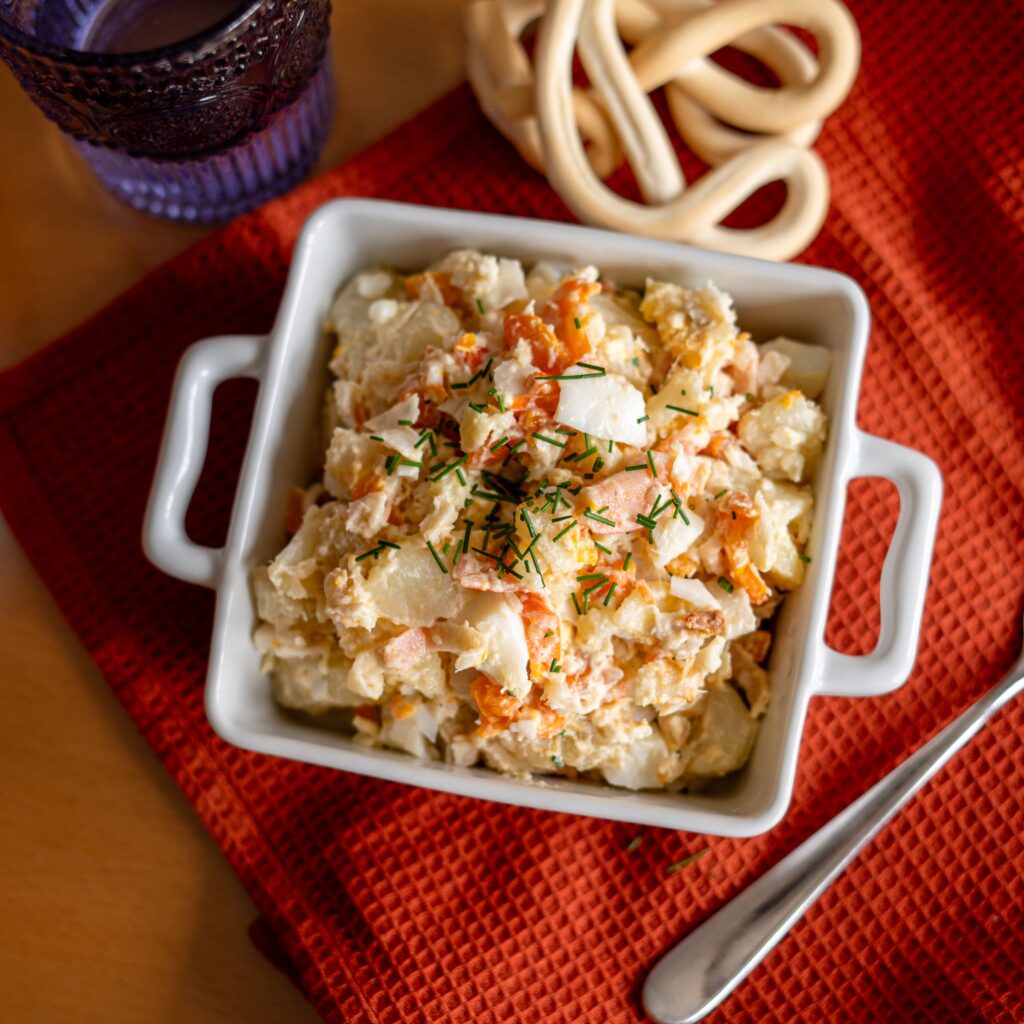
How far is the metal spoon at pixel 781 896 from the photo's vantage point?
124 centimetres

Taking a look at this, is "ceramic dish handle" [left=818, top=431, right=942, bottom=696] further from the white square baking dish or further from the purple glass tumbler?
the purple glass tumbler

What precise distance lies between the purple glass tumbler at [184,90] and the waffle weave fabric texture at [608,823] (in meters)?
0.06

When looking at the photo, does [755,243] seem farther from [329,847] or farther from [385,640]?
[329,847]

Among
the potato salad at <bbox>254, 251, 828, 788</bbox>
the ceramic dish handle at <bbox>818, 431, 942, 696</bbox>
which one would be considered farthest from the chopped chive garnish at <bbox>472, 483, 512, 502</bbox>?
the ceramic dish handle at <bbox>818, 431, 942, 696</bbox>

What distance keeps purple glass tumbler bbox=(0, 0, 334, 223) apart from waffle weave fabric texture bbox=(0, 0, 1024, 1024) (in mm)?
65

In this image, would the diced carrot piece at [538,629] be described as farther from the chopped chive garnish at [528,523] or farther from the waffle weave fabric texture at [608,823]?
the waffle weave fabric texture at [608,823]

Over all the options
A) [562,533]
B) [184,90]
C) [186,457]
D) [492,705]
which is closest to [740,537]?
[562,533]

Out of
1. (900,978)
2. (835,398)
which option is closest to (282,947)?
(900,978)

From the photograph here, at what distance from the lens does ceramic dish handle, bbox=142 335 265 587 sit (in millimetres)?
1164

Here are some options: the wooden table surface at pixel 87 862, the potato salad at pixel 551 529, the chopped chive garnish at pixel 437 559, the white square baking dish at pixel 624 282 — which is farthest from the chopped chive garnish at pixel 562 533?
the wooden table surface at pixel 87 862

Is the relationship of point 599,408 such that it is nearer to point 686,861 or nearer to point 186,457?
point 186,457

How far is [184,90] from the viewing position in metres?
1.09

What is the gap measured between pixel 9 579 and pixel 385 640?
1.95ft

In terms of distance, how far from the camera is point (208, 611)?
1352 millimetres
